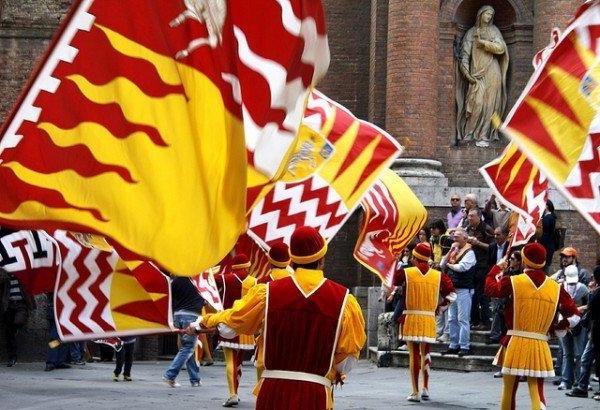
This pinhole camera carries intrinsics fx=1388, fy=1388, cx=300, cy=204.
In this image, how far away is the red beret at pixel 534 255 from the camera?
1327cm

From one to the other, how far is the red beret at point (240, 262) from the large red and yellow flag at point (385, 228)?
3.76 metres

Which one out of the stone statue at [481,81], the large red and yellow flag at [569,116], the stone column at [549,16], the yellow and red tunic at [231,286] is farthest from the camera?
the stone statue at [481,81]

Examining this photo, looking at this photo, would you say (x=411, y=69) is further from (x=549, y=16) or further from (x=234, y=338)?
(x=234, y=338)

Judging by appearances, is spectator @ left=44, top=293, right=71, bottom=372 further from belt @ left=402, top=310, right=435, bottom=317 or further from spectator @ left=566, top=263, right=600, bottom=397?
spectator @ left=566, top=263, right=600, bottom=397

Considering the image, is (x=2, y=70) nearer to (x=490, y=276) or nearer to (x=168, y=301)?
(x=490, y=276)

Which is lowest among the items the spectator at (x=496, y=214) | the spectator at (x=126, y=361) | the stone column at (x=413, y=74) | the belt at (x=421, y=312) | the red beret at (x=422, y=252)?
the spectator at (x=126, y=361)

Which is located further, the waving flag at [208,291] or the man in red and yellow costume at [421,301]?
the man in red and yellow costume at [421,301]

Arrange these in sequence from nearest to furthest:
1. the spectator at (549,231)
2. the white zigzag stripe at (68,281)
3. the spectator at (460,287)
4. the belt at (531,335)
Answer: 1. the white zigzag stripe at (68,281)
2. the belt at (531,335)
3. the spectator at (460,287)
4. the spectator at (549,231)

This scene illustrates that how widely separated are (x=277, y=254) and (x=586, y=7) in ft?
22.1

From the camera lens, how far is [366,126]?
1317 cm

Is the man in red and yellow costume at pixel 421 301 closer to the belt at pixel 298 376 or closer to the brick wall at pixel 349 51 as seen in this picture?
the belt at pixel 298 376

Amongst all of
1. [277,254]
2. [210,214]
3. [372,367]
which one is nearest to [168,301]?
[210,214]

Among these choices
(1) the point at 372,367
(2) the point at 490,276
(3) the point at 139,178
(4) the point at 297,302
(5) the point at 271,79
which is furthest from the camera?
(1) the point at 372,367

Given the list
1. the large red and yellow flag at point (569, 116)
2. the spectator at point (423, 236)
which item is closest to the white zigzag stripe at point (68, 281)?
the large red and yellow flag at point (569, 116)
